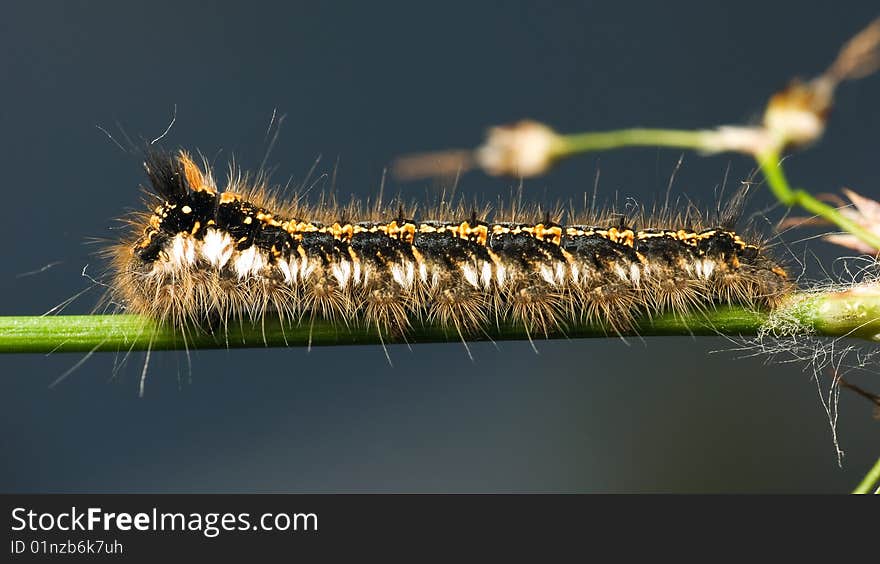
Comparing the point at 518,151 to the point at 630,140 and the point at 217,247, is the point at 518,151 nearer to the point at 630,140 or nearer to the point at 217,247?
the point at 630,140

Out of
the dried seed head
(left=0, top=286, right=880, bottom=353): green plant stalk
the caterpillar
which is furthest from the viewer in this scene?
the caterpillar

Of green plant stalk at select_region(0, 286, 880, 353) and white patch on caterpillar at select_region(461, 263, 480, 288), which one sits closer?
green plant stalk at select_region(0, 286, 880, 353)

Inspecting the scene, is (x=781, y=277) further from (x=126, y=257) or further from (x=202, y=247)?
(x=126, y=257)

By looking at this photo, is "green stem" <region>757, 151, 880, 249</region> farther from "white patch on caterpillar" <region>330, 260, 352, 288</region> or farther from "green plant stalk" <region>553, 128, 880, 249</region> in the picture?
"white patch on caterpillar" <region>330, 260, 352, 288</region>

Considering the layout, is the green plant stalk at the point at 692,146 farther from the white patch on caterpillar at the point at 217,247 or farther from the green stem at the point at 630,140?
the white patch on caterpillar at the point at 217,247

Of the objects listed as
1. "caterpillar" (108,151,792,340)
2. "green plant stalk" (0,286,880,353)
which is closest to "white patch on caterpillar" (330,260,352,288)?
"caterpillar" (108,151,792,340)

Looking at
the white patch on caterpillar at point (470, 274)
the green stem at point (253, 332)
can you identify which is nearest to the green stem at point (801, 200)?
the green stem at point (253, 332)
